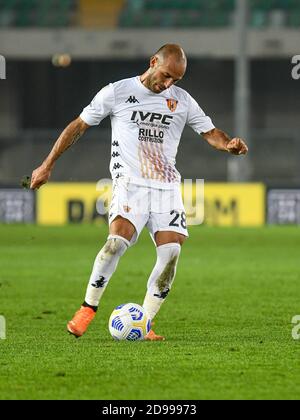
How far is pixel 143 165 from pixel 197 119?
2.22 feet

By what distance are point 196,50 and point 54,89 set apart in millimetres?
5706

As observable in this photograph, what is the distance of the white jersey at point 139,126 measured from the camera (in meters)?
10.5

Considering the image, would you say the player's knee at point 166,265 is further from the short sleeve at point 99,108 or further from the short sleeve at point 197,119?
the short sleeve at point 99,108

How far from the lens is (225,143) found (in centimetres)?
1067

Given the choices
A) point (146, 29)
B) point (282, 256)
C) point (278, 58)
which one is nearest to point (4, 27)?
point (146, 29)

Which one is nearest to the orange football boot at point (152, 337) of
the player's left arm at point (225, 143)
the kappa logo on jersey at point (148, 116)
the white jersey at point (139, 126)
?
the white jersey at point (139, 126)

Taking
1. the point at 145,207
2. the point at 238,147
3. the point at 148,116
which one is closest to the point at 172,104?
the point at 148,116

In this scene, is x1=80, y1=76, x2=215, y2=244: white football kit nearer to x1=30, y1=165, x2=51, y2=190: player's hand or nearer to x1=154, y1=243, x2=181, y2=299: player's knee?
x1=154, y1=243, x2=181, y2=299: player's knee

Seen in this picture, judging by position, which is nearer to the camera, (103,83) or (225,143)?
(225,143)

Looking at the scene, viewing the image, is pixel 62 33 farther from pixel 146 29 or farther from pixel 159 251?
pixel 159 251

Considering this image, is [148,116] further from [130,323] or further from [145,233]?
[145,233]

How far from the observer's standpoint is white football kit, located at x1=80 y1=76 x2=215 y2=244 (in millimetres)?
10422

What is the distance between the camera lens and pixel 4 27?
1604 inches

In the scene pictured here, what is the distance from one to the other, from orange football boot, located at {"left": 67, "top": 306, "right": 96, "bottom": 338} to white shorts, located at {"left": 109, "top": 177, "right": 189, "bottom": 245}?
2.13 feet
